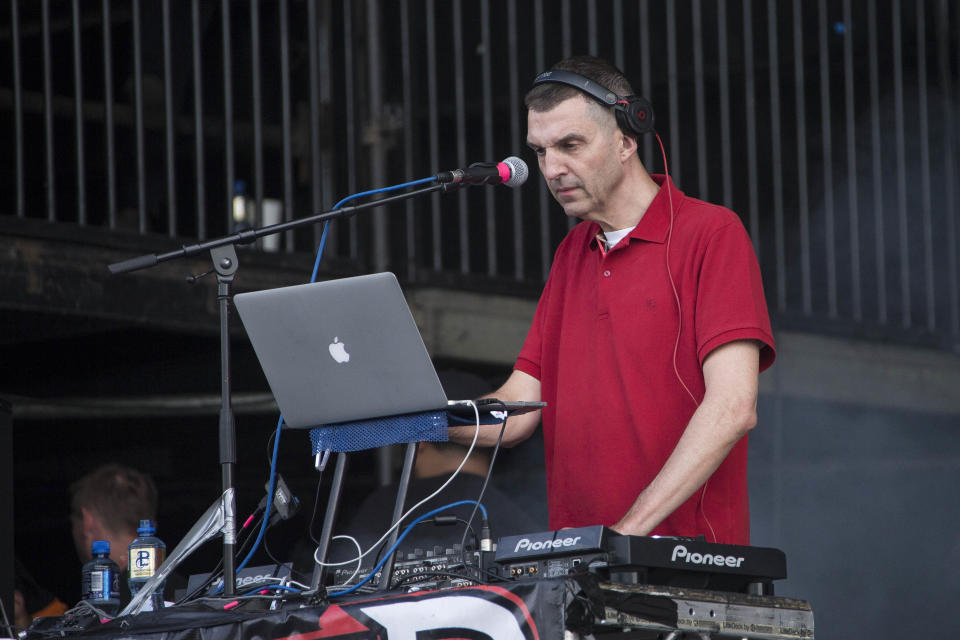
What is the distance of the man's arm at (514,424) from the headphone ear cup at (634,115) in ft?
1.81

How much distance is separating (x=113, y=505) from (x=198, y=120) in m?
1.31

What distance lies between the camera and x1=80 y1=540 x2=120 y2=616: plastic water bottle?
237cm

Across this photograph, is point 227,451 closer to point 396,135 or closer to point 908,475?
point 396,135

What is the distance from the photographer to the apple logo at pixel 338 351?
2021 mm

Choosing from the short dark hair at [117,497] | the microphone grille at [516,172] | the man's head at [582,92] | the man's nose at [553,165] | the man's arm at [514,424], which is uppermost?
the man's head at [582,92]

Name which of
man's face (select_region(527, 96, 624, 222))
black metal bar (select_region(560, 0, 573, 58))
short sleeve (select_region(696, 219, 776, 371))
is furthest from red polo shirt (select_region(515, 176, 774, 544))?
black metal bar (select_region(560, 0, 573, 58))

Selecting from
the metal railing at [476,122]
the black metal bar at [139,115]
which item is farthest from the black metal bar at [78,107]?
the black metal bar at [139,115]

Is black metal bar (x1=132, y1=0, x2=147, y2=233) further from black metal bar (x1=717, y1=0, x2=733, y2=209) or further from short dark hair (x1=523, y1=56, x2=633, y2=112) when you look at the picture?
black metal bar (x1=717, y1=0, x2=733, y2=209)

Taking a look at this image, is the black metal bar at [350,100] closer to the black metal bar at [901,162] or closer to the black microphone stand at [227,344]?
the black metal bar at [901,162]

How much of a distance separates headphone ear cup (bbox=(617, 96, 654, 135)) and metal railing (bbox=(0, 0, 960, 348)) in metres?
2.28

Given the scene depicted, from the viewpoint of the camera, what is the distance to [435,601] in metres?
1.91

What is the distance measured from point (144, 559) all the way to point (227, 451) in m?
0.50

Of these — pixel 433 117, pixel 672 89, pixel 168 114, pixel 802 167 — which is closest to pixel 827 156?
pixel 802 167

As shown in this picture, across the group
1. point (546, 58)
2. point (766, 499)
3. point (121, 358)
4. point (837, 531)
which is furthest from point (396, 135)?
point (837, 531)
